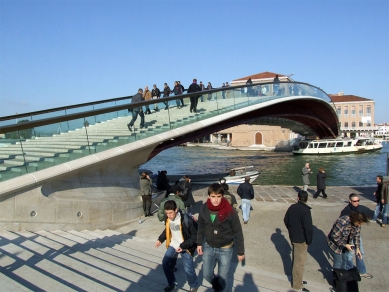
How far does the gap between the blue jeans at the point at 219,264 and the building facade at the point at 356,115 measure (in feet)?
232

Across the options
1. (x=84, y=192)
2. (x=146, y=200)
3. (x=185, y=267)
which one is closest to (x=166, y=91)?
(x=146, y=200)

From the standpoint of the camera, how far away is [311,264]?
5344 millimetres

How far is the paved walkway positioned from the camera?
5.01 metres

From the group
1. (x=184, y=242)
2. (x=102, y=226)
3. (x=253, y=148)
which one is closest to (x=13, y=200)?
(x=102, y=226)

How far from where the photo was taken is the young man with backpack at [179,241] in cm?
380

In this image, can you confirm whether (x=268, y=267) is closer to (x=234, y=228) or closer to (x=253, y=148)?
(x=234, y=228)

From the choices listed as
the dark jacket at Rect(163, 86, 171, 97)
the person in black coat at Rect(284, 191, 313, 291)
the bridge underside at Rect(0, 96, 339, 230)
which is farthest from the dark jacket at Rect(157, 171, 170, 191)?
the person in black coat at Rect(284, 191, 313, 291)

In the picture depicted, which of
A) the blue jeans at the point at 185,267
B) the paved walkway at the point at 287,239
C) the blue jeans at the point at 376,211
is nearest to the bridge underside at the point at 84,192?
the paved walkway at the point at 287,239

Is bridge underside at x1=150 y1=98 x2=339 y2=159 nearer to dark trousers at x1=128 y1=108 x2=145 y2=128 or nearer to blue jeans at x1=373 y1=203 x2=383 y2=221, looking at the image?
dark trousers at x1=128 y1=108 x2=145 y2=128

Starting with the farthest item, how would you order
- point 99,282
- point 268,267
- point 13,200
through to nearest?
point 13,200
point 268,267
point 99,282

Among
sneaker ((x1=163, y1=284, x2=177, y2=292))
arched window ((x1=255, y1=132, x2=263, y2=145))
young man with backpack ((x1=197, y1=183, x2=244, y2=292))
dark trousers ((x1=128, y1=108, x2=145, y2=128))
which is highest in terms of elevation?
dark trousers ((x1=128, y1=108, x2=145, y2=128))

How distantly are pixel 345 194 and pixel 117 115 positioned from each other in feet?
25.5

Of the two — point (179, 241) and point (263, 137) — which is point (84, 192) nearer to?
point (179, 241)

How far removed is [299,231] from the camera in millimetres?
4227
